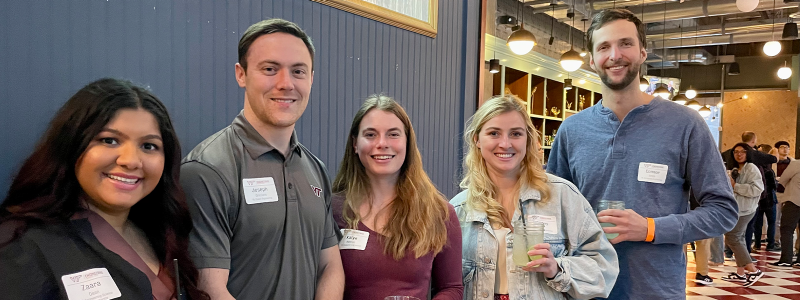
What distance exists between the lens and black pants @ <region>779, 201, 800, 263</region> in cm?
704

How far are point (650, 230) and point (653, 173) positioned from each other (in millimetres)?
223

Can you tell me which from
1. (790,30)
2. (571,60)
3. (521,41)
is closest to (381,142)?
(521,41)

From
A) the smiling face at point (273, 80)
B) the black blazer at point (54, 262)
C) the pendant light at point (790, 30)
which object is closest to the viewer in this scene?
the black blazer at point (54, 262)

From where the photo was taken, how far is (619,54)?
6.61 feet

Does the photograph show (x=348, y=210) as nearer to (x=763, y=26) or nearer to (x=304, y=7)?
(x=304, y=7)

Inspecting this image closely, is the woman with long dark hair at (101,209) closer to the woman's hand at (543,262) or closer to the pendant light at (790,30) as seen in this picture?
the woman's hand at (543,262)

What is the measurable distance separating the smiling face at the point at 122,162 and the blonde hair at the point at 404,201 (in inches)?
29.4

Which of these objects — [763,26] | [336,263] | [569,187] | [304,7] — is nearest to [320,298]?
[336,263]

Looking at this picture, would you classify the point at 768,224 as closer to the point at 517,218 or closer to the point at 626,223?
the point at 626,223

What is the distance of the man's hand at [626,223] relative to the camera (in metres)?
1.90

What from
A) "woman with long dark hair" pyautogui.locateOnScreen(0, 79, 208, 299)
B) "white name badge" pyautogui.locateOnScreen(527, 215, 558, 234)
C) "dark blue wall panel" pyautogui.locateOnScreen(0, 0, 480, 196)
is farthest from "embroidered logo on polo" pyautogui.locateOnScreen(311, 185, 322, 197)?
"white name badge" pyautogui.locateOnScreen(527, 215, 558, 234)

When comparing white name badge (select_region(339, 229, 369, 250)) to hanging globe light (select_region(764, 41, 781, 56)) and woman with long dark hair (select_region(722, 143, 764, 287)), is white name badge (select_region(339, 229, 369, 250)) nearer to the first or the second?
woman with long dark hair (select_region(722, 143, 764, 287))

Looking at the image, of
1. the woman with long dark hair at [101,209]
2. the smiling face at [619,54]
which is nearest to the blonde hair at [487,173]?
the smiling face at [619,54]

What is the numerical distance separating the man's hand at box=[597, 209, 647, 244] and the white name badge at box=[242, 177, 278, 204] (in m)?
1.15
